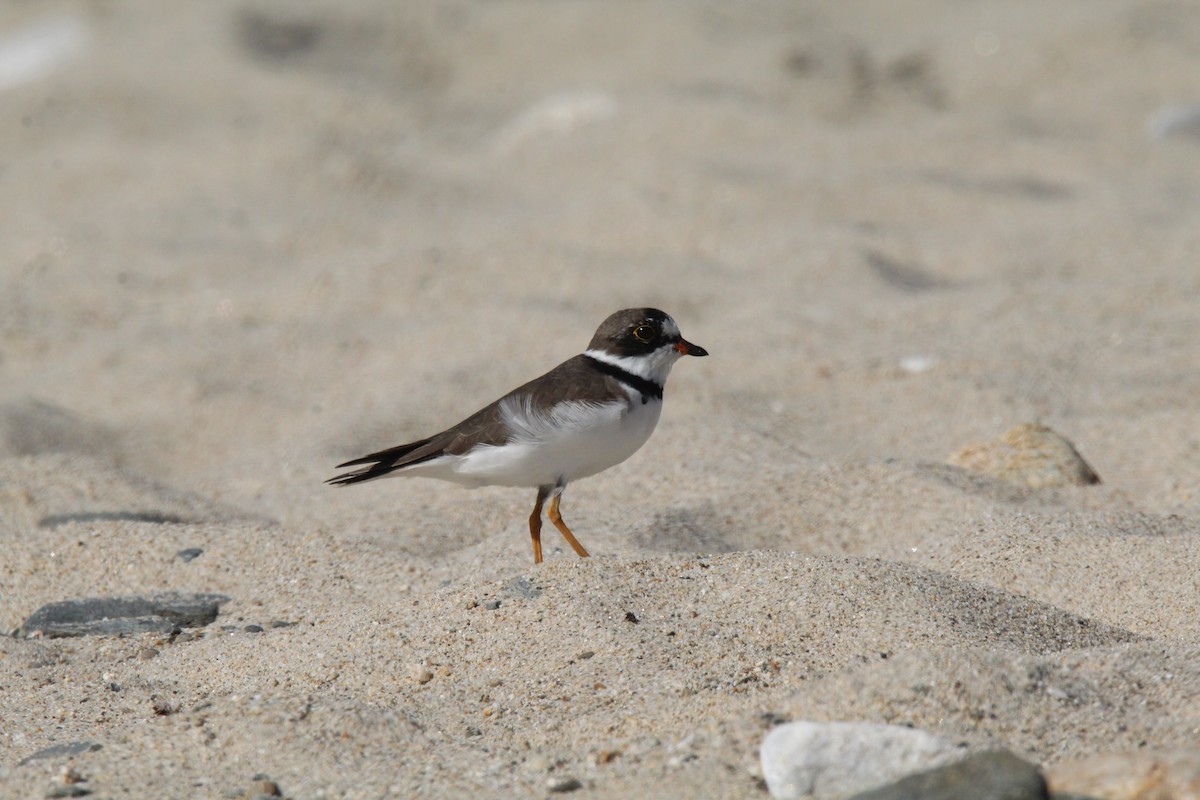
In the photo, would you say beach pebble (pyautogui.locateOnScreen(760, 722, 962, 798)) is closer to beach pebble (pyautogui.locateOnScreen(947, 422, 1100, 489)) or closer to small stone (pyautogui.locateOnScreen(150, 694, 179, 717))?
small stone (pyautogui.locateOnScreen(150, 694, 179, 717))

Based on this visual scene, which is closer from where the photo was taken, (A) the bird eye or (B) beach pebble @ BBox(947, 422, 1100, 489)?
(A) the bird eye

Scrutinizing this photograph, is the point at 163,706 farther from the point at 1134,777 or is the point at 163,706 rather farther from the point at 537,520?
the point at 1134,777

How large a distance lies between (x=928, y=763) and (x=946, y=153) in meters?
7.05

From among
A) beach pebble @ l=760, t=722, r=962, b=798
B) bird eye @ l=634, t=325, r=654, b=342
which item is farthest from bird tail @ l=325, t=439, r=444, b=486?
beach pebble @ l=760, t=722, r=962, b=798

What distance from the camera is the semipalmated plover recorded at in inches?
163

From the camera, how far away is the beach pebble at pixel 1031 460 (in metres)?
4.92

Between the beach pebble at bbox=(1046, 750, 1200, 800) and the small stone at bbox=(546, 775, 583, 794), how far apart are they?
37.7 inches

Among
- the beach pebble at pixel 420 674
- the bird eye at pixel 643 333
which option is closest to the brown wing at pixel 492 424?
the bird eye at pixel 643 333

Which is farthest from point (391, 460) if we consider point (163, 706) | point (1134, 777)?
point (1134, 777)

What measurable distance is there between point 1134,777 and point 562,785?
Answer: 3.71 feet

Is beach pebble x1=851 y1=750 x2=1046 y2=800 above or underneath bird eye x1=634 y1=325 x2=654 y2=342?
underneath

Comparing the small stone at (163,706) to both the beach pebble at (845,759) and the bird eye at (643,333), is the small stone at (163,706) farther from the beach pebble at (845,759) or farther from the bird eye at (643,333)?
the bird eye at (643,333)

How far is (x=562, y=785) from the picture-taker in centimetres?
278

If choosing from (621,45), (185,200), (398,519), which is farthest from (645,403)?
(621,45)
